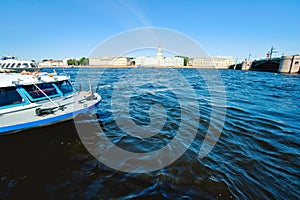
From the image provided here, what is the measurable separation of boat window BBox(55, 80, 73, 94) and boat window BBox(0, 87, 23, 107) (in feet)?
6.37

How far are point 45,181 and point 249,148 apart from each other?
6732 mm

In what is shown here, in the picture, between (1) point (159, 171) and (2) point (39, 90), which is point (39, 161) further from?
(1) point (159, 171)

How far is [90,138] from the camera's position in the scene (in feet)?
21.5

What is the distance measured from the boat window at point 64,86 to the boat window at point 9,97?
1.94 m

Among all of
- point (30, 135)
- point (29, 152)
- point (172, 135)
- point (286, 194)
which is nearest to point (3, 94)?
point (30, 135)

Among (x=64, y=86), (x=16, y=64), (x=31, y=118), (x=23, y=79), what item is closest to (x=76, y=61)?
(x=16, y=64)

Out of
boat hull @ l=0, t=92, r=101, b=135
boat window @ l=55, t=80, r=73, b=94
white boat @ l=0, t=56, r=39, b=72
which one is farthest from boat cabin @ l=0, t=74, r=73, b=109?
white boat @ l=0, t=56, r=39, b=72

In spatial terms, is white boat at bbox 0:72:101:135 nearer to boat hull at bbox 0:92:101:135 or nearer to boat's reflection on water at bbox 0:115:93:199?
boat hull at bbox 0:92:101:135

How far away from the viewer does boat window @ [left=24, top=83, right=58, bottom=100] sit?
642cm

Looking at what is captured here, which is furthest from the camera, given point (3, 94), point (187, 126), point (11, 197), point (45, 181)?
point (187, 126)

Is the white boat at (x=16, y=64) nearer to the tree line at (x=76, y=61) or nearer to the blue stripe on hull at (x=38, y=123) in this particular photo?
the blue stripe on hull at (x=38, y=123)

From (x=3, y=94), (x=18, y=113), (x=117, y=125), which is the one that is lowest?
(x=117, y=125)

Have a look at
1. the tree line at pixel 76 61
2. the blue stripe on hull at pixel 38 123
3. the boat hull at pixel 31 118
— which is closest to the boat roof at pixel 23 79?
the boat hull at pixel 31 118

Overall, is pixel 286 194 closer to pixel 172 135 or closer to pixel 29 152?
pixel 172 135
